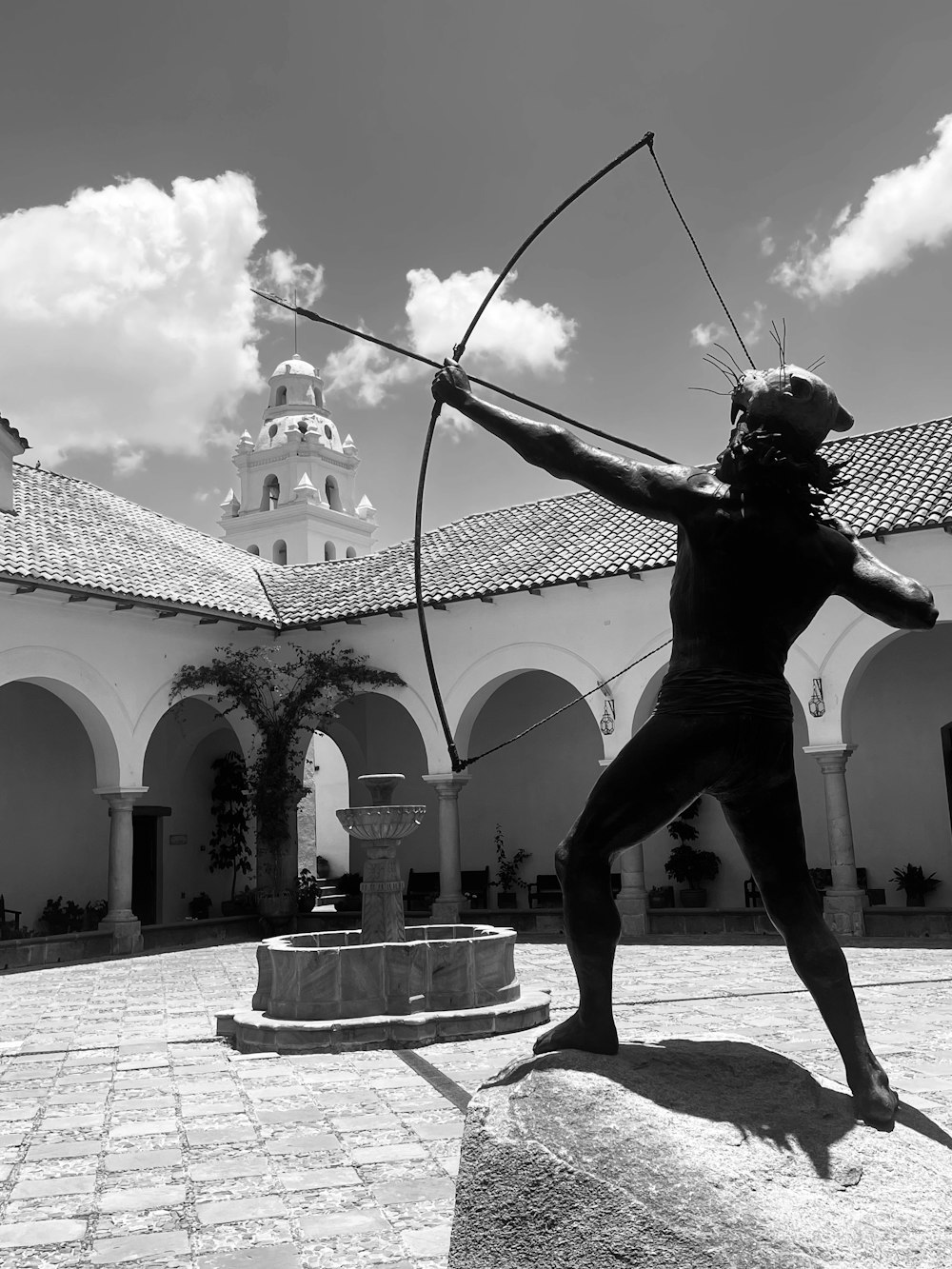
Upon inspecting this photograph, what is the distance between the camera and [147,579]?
1747cm

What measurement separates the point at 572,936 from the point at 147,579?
15.0 m

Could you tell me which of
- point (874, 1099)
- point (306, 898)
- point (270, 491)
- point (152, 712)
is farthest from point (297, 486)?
point (874, 1099)

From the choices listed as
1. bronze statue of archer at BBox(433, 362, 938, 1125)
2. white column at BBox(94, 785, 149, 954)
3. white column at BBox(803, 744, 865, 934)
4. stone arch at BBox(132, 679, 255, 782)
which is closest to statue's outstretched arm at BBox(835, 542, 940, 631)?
bronze statue of archer at BBox(433, 362, 938, 1125)

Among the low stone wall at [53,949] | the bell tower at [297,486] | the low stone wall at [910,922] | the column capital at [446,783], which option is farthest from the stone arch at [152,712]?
Answer: the bell tower at [297,486]

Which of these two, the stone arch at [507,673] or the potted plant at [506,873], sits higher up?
the stone arch at [507,673]

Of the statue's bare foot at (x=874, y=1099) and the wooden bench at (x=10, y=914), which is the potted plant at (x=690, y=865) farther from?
the statue's bare foot at (x=874, y=1099)

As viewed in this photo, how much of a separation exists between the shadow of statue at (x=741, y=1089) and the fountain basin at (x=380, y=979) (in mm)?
4961

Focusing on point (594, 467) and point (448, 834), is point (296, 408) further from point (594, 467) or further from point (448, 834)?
point (594, 467)

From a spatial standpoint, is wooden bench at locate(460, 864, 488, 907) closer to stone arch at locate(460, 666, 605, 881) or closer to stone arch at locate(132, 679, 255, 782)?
stone arch at locate(460, 666, 605, 881)

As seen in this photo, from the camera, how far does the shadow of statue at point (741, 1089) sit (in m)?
3.04

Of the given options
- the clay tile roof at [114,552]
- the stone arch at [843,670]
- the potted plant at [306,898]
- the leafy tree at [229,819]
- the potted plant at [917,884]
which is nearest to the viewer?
the stone arch at [843,670]

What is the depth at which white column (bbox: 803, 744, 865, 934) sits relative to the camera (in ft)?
48.0

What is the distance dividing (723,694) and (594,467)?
0.84 meters

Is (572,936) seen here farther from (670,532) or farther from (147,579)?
(147,579)
